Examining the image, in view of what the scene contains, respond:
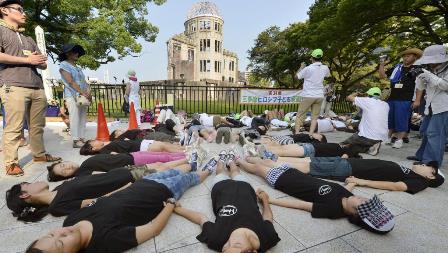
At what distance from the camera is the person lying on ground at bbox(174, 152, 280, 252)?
6.27 ft

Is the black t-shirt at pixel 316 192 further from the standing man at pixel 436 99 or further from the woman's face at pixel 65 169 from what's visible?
the woman's face at pixel 65 169

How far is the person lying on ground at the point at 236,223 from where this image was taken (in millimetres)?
1910

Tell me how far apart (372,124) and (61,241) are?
5.19 metres

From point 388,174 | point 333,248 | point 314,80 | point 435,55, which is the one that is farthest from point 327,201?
point 314,80

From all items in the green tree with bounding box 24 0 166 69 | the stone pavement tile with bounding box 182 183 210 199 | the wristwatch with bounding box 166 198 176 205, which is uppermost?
the green tree with bounding box 24 0 166 69

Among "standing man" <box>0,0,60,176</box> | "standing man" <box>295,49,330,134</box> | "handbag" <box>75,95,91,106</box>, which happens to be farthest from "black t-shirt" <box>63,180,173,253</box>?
"standing man" <box>295,49,330,134</box>

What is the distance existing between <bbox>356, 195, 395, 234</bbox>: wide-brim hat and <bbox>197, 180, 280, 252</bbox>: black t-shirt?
933mm

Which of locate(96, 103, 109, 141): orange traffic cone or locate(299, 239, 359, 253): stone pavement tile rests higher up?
locate(96, 103, 109, 141): orange traffic cone

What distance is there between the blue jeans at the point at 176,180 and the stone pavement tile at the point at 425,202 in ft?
8.29

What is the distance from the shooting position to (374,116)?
4.76 meters

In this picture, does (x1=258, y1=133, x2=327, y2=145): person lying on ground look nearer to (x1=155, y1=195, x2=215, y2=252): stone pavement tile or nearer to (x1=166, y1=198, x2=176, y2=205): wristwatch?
(x1=155, y1=195, x2=215, y2=252): stone pavement tile

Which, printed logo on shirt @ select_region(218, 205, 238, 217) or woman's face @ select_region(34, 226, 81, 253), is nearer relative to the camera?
woman's face @ select_region(34, 226, 81, 253)

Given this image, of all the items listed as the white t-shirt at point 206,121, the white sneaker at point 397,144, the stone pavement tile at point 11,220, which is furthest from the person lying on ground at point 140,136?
the white sneaker at point 397,144

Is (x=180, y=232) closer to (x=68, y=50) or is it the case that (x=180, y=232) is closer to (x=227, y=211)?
(x=227, y=211)
